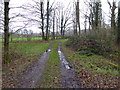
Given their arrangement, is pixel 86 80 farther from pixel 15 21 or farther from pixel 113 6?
pixel 113 6

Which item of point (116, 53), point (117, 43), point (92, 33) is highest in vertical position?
point (92, 33)

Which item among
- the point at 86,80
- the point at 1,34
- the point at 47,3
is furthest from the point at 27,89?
the point at 47,3

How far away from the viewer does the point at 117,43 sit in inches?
478

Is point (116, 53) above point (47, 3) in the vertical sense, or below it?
below

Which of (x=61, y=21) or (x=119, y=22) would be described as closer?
(x=119, y=22)

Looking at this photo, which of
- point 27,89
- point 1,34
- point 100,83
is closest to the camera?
point 27,89

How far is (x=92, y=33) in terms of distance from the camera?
587 inches

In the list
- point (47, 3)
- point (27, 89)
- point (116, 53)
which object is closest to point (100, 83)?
point (27, 89)

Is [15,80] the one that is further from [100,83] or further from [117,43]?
[117,43]

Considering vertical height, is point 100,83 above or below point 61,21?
below

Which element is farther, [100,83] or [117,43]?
[117,43]

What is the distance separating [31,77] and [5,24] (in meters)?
4.84

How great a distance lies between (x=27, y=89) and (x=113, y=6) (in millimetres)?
16166

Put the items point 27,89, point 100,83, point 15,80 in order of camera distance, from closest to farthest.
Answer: point 27,89 → point 100,83 → point 15,80
